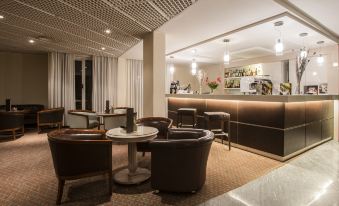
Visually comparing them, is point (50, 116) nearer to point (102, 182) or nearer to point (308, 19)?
point (102, 182)

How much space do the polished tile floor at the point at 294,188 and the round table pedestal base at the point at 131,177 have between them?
0.98 meters

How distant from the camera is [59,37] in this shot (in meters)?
5.17

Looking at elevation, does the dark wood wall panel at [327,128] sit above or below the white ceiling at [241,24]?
below

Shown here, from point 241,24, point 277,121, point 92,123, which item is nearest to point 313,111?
point 277,121

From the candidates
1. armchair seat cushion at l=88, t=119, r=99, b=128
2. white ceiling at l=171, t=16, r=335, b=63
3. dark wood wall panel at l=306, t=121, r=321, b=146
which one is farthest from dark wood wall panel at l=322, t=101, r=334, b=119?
armchair seat cushion at l=88, t=119, r=99, b=128

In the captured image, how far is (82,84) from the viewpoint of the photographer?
7750 millimetres

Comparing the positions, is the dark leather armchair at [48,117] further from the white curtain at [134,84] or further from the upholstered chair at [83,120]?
the white curtain at [134,84]

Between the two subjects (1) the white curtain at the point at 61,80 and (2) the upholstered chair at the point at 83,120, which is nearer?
(2) the upholstered chair at the point at 83,120

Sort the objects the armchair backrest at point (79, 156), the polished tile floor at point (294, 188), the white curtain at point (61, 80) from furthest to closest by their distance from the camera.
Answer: the white curtain at point (61, 80)
the polished tile floor at point (294, 188)
the armchair backrest at point (79, 156)

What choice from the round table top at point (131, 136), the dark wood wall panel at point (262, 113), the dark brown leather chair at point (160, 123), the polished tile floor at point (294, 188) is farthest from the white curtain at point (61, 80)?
the polished tile floor at point (294, 188)

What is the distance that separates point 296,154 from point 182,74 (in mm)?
7009

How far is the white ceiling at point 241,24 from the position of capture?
3219mm

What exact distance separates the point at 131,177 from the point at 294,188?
225 cm

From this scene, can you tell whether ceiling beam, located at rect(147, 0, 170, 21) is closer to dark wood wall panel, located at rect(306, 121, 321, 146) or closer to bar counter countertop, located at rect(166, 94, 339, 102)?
bar counter countertop, located at rect(166, 94, 339, 102)
